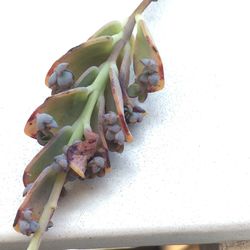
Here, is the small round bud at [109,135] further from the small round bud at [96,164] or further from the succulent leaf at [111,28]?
the succulent leaf at [111,28]

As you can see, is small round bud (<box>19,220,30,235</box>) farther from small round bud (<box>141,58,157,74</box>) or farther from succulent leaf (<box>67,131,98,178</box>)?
small round bud (<box>141,58,157,74</box>)

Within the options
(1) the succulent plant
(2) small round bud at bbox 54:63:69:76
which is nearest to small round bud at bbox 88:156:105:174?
(1) the succulent plant

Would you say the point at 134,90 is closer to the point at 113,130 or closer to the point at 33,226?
the point at 113,130

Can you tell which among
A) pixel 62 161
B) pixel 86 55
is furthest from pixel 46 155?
pixel 86 55

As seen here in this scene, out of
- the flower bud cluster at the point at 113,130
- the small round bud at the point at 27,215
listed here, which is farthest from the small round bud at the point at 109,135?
the small round bud at the point at 27,215

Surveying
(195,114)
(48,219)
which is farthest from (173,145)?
(48,219)

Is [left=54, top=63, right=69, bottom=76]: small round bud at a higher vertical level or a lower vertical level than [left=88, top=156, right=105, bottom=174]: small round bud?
higher

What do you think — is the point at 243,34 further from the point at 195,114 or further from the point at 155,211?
the point at 155,211
